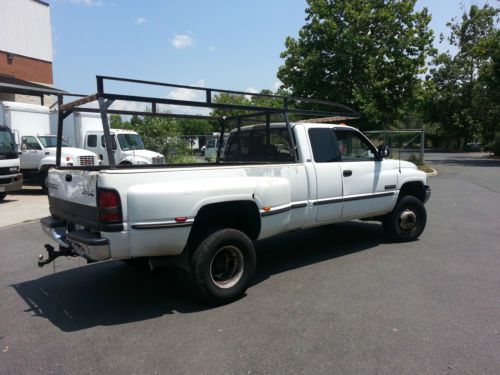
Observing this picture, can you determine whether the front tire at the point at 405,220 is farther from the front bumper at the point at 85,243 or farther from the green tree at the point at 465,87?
the green tree at the point at 465,87

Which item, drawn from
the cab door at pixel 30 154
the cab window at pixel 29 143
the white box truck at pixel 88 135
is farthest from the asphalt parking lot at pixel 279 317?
the cab window at pixel 29 143

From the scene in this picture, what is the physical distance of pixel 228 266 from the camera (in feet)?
15.2

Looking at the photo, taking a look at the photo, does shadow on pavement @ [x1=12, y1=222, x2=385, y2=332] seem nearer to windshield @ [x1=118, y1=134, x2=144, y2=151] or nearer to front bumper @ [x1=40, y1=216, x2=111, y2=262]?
front bumper @ [x1=40, y1=216, x2=111, y2=262]

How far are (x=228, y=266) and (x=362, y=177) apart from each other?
257 cm

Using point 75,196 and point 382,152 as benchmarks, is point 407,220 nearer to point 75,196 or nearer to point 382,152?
→ point 382,152

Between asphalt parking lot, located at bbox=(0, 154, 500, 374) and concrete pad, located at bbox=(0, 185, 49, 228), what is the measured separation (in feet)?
11.9

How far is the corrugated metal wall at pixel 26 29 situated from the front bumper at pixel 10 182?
24.7 meters

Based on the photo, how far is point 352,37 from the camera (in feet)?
68.0

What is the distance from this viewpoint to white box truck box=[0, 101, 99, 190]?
1458 centimetres

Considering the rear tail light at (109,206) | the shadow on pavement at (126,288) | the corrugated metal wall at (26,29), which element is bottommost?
the shadow on pavement at (126,288)

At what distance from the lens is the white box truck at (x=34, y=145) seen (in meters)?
14.6

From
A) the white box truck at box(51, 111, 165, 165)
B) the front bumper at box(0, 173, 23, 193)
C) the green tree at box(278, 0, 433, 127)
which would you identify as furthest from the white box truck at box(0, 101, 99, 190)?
the green tree at box(278, 0, 433, 127)

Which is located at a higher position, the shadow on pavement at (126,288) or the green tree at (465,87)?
the green tree at (465,87)

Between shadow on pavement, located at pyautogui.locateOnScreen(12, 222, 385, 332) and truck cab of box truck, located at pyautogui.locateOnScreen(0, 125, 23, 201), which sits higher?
truck cab of box truck, located at pyautogui.locateOnScreen(0, 125, 23, 201)
